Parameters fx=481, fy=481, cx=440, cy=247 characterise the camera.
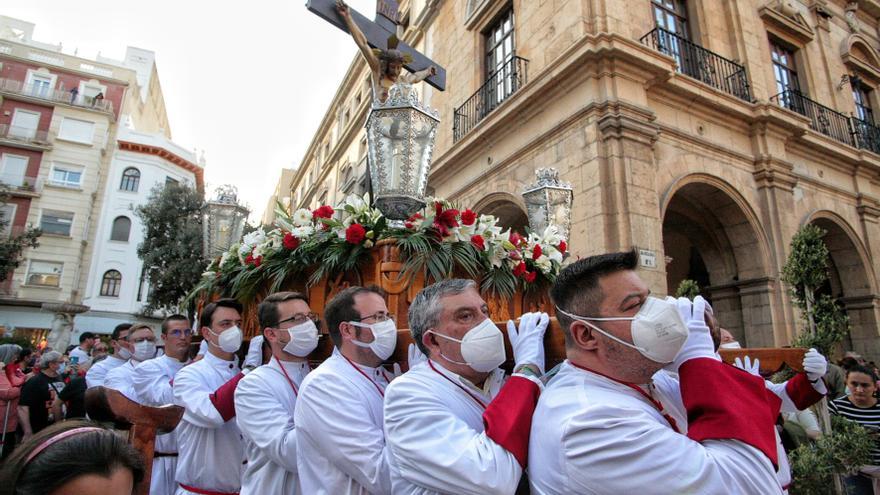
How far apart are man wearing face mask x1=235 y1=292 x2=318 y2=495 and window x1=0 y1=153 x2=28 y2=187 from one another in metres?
33.3

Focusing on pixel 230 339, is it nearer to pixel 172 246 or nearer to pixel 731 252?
pixel 731 252

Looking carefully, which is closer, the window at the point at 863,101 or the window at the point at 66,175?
the window at the point at 863,101

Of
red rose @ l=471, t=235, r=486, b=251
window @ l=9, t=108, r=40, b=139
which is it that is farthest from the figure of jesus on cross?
window @ l=9, t=108, r=40, b=139

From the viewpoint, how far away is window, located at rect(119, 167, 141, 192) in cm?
2964

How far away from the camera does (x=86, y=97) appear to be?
30125 millimetres

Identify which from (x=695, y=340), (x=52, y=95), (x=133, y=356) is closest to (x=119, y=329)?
(x=133, y=356)

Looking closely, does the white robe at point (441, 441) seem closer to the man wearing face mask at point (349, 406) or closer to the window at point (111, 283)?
the man wearing face mask at point (349, 406)

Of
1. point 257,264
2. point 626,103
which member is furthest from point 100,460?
point 626,103

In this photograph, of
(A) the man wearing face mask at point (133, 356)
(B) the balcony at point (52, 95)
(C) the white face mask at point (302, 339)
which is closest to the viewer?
(C) the white face mask at point (302, 339)

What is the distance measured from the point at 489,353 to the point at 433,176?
11.2 metres

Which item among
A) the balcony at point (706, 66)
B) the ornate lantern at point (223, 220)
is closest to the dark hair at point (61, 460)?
the ornate lantern at point (223, 220)

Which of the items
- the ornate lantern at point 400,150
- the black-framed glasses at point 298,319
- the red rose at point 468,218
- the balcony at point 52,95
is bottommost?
the black-framed glasses at point 298,319

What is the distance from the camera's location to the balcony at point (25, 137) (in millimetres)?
27281

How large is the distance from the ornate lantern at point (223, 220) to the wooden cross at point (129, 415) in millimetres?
4509
